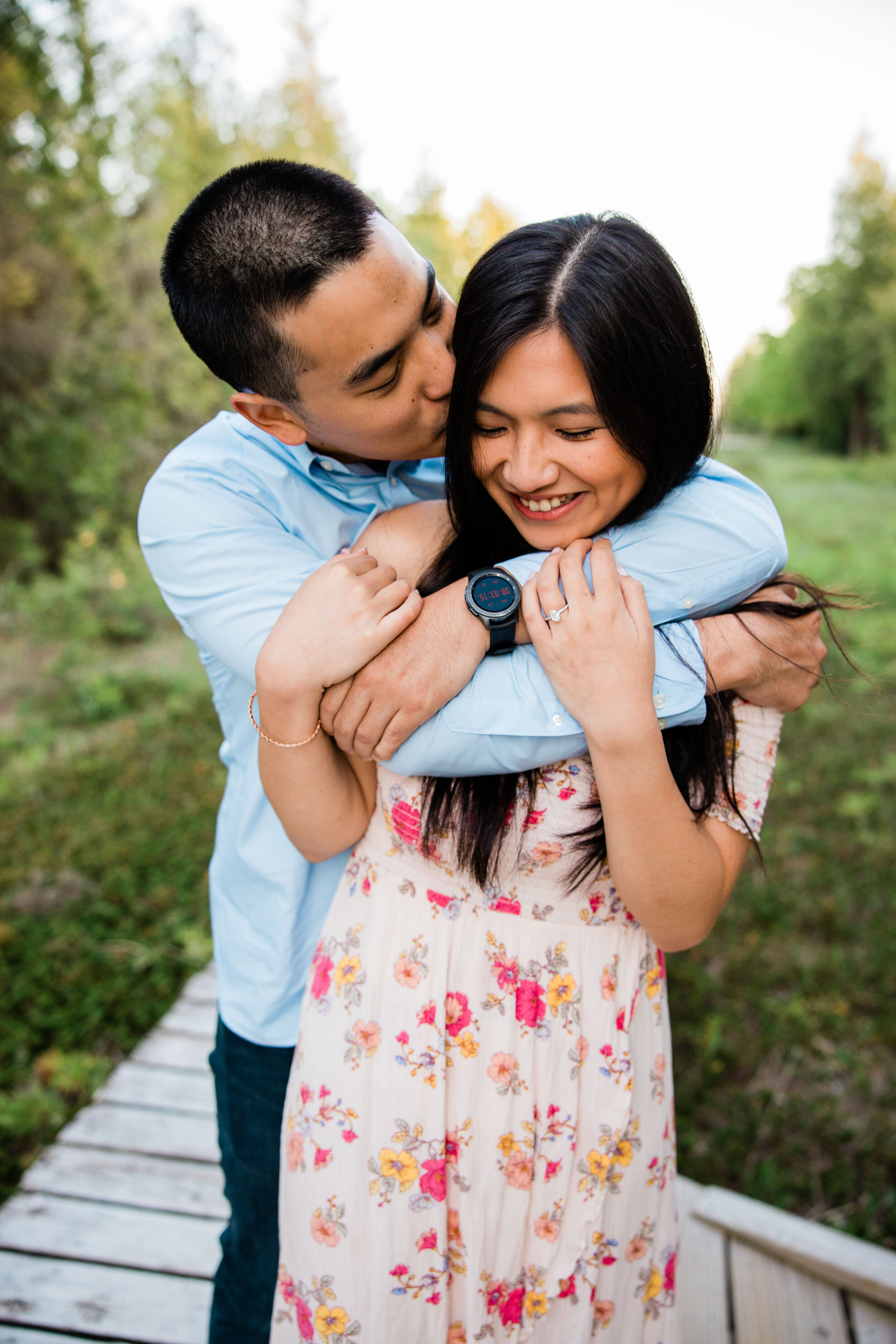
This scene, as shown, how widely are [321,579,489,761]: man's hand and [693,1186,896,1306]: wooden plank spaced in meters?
2.20

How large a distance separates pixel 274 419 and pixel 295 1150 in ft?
4.26

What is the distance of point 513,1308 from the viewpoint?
56.0 inches

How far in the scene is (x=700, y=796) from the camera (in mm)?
1435

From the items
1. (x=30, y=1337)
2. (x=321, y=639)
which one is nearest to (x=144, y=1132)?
(x=30, y=1337)

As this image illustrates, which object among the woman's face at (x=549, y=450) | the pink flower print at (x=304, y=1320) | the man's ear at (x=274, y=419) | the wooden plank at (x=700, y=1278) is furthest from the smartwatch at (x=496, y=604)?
the wooden plank at (x=700, y=1278)

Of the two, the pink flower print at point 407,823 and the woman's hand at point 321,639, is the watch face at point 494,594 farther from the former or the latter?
the pink flower print at point 407,823

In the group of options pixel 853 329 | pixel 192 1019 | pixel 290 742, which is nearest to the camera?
pixel 290 742

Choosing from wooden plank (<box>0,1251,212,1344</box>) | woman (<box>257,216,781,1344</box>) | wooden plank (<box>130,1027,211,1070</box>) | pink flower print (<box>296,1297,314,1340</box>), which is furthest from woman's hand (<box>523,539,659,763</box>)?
wooden plank (<box>130,1027,211,1070</box>)

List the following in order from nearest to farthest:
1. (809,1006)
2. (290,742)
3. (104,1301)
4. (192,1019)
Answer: (290,742) → (104,1301) → (192,1019) → (809,1006)

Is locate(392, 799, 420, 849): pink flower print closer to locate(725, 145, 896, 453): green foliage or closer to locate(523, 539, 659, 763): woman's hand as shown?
locate(523, 539, 659, 763): woman's hand

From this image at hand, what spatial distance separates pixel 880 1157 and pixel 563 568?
2.90m

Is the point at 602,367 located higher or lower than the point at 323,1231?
higher

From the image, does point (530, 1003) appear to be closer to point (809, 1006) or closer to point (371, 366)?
point (371, 366)

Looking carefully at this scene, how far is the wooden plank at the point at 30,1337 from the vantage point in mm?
2301
